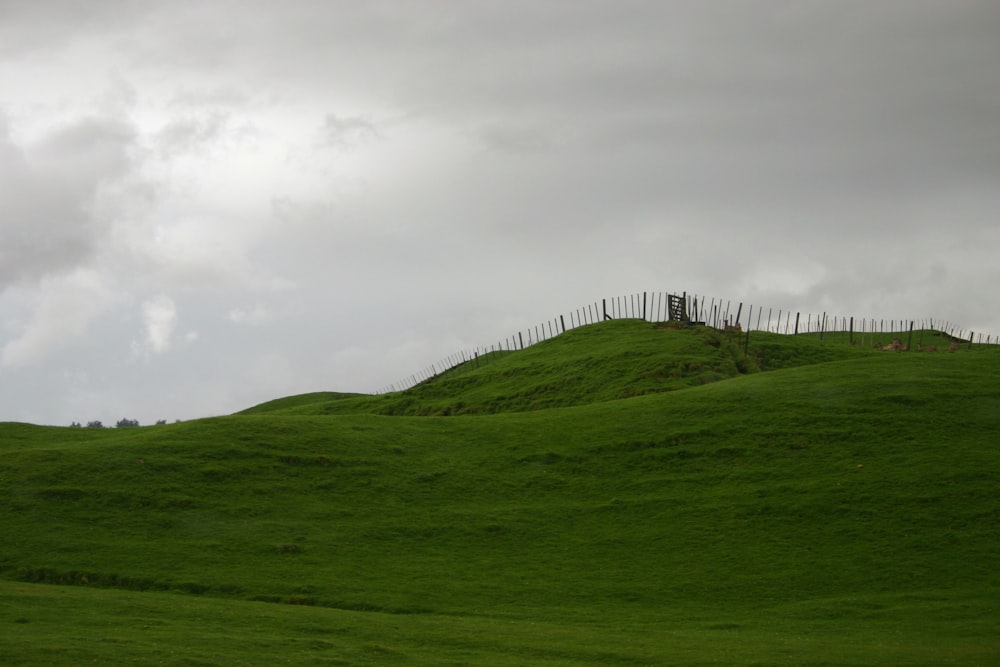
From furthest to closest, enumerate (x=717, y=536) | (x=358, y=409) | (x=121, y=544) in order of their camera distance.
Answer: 1. (x=358, y=409)
2. (x=717, y=536)
3. (x=121, y=544)

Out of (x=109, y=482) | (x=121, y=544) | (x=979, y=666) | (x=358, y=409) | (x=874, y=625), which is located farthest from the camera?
(x=358, y=409)

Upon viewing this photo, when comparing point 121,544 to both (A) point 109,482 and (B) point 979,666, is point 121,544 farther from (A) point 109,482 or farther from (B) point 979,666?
(B) point 979,666

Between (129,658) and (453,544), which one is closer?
(129,658)

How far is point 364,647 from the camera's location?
87.4 ft

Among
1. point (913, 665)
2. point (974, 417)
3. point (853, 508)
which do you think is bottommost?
point (913, 665)

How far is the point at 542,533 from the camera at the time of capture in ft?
136

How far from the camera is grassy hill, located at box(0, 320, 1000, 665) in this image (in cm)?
2809

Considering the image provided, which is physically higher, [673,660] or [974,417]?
[974,417]

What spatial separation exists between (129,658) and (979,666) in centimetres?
2345

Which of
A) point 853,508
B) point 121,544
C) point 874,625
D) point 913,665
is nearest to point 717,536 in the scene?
point 853,508

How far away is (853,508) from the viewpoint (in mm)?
41750

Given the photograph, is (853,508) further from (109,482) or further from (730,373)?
(109,482)

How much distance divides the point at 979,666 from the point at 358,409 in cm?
6213

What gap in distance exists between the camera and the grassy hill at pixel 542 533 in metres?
28.1
